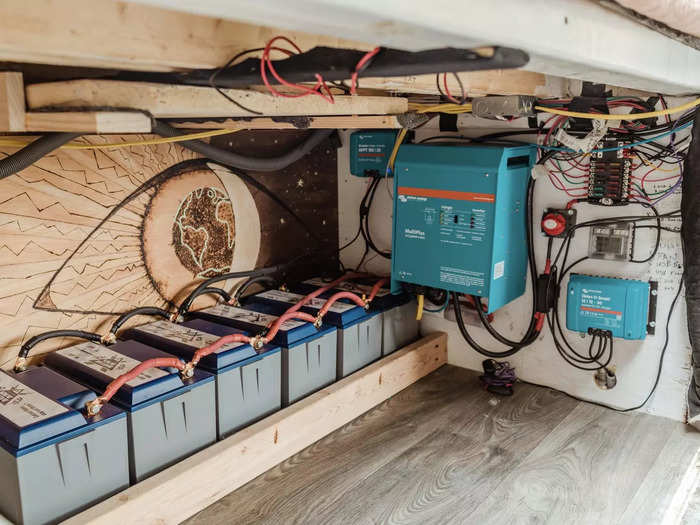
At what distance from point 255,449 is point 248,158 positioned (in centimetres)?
107

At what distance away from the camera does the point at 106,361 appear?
185cm

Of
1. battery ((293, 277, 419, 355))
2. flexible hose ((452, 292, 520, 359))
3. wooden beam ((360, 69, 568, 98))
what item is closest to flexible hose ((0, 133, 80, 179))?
wooden beam ((360, 69, 568, 98))

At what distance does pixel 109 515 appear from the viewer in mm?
1521

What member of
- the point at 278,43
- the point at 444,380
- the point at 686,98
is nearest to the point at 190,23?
the point at 278,43

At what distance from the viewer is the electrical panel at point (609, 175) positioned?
2.23m

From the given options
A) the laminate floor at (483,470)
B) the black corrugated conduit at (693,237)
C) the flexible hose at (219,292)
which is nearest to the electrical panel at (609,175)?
the black corrugated conduit at (693,237)

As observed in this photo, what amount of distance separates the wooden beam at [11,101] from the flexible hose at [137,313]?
3.13ft

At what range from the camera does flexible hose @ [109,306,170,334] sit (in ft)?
6.93

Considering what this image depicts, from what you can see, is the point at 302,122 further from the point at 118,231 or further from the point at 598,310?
the point at 598,310

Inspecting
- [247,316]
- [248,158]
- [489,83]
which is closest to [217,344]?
[247,316]

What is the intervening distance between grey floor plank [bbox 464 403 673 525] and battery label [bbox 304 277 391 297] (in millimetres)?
852

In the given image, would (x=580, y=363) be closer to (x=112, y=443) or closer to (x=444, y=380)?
(x=444, y=380)

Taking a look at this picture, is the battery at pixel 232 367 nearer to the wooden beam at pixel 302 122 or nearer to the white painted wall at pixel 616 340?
the wooden beam at pixel 302 122

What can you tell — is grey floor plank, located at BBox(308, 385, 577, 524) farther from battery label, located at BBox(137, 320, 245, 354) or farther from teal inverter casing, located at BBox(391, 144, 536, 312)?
battery label, located at BBox(137, 320, 245, 354)
